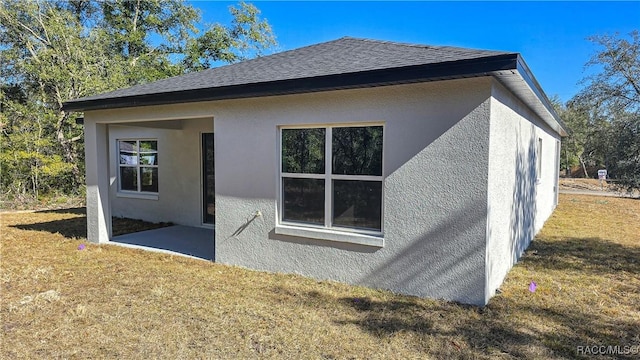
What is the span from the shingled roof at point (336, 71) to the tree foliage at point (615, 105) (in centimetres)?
199

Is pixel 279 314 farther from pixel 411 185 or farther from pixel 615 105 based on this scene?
pixel 615 105

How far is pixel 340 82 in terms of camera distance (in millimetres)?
4766

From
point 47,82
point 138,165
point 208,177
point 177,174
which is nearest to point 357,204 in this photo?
point 208,177

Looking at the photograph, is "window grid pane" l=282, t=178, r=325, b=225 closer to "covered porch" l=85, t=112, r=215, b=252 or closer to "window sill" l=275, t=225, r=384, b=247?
"window sill" l=275, t=225, r=384, b=247

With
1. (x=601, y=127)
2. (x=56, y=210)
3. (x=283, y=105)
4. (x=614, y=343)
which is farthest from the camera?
(x=56, y=210)

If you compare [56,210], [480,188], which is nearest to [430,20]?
[480,188]

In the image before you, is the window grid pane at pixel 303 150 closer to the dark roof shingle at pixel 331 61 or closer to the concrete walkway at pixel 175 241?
the dark roof shingle at pixel 331 61

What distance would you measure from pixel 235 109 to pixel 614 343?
5549 mm

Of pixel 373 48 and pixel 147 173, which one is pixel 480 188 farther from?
pixel 147 173

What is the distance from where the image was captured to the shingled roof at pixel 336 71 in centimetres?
408

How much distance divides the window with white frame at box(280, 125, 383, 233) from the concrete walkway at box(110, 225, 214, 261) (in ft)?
7.24

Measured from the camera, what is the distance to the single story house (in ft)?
14.4

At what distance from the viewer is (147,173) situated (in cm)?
1066

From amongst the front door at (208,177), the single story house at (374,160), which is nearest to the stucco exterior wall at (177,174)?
the front door at (208,177)
